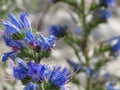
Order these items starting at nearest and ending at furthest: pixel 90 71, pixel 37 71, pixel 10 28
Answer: pixel 37 71
pixel 10 28
pixel 90 71

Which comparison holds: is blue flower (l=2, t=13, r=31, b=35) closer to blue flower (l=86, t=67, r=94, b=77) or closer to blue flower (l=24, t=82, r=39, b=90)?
blue flower (l=24, t=82, r=39, b=90)

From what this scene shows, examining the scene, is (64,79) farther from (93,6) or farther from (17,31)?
(93,6)

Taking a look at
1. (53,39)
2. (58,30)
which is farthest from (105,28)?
(53,39)

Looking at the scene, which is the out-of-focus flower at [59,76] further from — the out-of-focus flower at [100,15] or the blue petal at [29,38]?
the out-of-focus flower at [100,15]

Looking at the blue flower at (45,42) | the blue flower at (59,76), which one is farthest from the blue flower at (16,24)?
the blue flower at (59,76)

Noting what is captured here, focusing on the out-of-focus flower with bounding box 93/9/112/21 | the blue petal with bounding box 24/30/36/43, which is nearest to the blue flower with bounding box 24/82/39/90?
the blue petal with bounding box 24/30/36/43

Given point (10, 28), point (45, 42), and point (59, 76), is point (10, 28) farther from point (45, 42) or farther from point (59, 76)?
point (59, 76)

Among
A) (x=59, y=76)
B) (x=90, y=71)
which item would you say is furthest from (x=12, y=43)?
(x=90, y=71)

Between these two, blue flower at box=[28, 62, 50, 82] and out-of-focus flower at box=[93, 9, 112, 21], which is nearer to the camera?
blue flower at box=[28, 62, 50, 82]
